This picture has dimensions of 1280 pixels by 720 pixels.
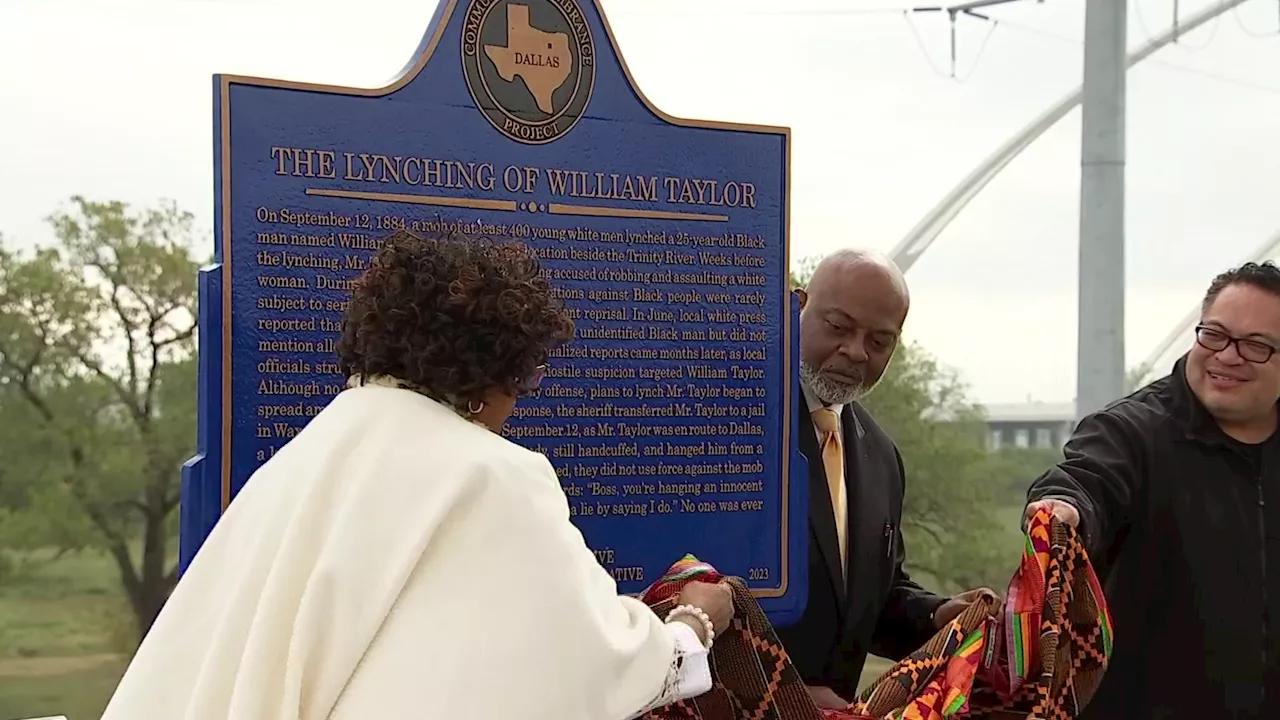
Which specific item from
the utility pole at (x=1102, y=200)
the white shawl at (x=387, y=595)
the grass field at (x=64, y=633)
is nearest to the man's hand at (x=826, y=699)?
the white shawl at (x=387, y=595)

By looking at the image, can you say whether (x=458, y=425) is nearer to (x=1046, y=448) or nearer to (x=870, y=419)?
(x=870, y=419)

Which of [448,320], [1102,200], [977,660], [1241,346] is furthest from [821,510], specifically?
[1102,200]

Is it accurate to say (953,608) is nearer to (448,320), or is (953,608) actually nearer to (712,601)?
(712,601)

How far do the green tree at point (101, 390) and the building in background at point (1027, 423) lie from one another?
3594 millimetres

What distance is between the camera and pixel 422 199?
8.88 feet

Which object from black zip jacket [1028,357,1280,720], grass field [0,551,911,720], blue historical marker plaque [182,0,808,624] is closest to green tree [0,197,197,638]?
grass field [0,551,911,720]

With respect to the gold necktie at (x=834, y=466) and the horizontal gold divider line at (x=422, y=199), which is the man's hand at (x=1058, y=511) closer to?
the gold necktie at (x=834, y=466)

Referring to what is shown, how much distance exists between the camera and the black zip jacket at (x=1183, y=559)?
313cm

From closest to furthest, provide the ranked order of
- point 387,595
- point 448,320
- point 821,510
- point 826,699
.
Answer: point 387,595 → point 448,320 → point 826,699 → point 821,510

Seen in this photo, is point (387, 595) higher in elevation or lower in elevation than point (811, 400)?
lower

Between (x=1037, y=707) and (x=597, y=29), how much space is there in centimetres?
194

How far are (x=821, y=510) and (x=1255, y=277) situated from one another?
50.8 inches

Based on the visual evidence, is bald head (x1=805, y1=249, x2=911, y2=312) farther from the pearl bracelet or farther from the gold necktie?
the pearl bracelet

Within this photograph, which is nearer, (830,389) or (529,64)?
(529,64)
